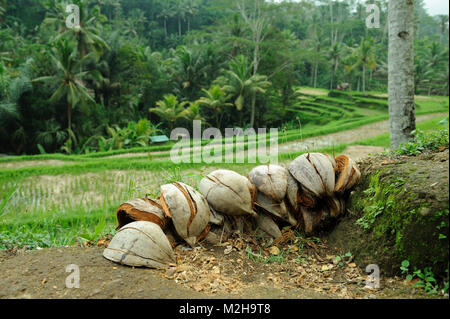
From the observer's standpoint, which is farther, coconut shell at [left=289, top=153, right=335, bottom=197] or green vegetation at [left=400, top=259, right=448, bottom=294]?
coconut shell at [left=289, top=153, right=335, bottom=197]

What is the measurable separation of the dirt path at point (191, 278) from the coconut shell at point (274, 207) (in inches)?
10.6

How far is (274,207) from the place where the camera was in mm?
2045

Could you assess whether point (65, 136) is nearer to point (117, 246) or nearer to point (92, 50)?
point (92, 50)

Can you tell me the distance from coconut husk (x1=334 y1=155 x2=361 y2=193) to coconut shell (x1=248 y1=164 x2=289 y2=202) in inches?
12.4

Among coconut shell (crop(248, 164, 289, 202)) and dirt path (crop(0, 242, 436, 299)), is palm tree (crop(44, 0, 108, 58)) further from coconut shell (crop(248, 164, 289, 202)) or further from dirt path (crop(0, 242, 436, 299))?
dirt path (crop(0, 242, 436, 299))

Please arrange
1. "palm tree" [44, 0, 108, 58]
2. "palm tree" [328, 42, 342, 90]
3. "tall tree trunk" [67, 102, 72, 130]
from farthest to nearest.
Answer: "palm tree" [328, 42, 342, 90], "palm tree" [44, 0, 108, 58], "tall tree trunk" [67, 102, 72, 130]

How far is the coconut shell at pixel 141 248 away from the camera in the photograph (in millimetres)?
1617

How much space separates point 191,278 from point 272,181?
2.43 feet

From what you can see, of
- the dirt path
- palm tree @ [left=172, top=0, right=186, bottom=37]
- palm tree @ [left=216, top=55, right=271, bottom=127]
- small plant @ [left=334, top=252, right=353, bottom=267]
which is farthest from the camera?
palm tree @ [left=172, top=0, right=186, bottom=37]

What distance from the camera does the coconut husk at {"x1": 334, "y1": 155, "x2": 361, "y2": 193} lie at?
199 cm

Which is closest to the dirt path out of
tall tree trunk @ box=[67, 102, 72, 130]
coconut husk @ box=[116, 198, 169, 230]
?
coconut husk @ box=[116, 198, 169, 230]

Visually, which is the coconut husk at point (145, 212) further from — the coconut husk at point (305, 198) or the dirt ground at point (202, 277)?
the coconut husk at point (305, 198)

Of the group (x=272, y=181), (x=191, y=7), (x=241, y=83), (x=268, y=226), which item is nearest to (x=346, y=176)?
(x=272, y=181)

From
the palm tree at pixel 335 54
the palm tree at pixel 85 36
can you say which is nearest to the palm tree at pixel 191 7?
the palm tree at pixel 335 54
